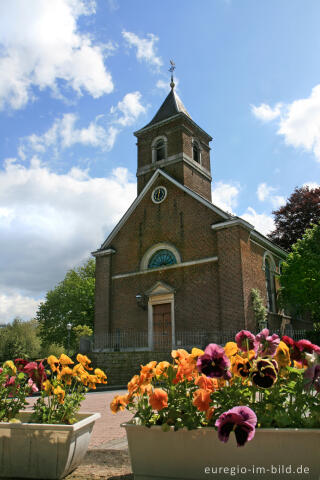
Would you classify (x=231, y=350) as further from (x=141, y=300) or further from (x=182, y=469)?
(x=141, y=300)

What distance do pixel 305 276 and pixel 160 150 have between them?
13.0m

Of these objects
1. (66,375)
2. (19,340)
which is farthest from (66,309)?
(66,375)

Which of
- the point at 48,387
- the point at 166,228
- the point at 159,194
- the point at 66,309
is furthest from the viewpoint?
the point at 66,309

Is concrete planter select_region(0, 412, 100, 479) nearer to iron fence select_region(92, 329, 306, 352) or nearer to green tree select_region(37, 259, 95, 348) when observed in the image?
iron fence select_region(92, 329, 306, 352)

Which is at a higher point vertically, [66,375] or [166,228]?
[166,228]

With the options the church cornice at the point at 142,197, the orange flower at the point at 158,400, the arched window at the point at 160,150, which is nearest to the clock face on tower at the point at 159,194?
the church cornice at the point at 142,197

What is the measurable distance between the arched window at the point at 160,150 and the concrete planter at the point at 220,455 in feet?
78.4

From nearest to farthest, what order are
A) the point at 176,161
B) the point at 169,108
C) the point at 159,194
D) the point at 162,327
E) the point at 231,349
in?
the point at 231,349 → the point at 162,327 → the point at 159,194 → the point at 176,161 → the point at 169,108

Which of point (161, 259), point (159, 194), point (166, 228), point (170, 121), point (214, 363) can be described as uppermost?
point (170, 121)

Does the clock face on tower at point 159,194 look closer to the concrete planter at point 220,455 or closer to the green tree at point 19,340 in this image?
the concrete planter at point 220,455

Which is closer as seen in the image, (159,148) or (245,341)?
(245,341)

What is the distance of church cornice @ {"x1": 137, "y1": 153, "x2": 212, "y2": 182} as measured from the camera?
80.7ft

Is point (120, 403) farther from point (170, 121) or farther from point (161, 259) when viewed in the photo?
point (170, 121)

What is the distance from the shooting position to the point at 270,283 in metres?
23.2
